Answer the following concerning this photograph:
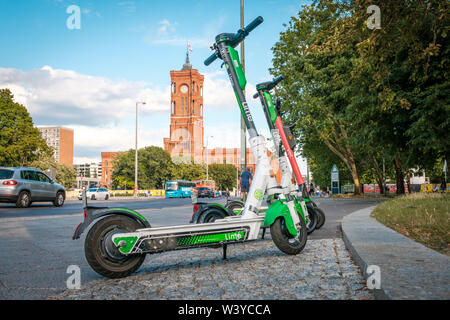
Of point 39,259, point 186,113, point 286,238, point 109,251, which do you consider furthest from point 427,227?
point 186,113

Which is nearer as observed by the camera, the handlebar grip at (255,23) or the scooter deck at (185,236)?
the scooter deck at (185,236)

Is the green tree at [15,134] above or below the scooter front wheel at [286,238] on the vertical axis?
above

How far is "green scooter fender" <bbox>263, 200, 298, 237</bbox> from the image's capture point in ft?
16.4

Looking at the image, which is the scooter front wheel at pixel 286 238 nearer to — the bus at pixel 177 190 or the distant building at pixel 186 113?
the bus at pixel 177 190

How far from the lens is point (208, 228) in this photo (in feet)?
14.5

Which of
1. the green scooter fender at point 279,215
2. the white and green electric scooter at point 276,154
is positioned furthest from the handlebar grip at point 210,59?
the green scooter fender at point 279,215

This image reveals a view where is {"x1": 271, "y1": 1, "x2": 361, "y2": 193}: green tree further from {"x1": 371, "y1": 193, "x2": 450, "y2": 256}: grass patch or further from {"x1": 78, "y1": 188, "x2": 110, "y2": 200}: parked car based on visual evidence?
{"x1": 78, "y1": 188, "x2": 110, "y2": 200}: parked car

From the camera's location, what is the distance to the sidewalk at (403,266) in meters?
2.70

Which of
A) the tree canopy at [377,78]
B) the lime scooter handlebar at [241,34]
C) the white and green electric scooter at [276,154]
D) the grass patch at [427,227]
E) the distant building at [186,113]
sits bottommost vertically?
the grass patch at [427,227]

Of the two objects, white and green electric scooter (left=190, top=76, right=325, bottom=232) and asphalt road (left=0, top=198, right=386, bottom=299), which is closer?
asphalt road (left=0, top=198, right=386, bottom=299)

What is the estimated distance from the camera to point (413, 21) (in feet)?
22.7

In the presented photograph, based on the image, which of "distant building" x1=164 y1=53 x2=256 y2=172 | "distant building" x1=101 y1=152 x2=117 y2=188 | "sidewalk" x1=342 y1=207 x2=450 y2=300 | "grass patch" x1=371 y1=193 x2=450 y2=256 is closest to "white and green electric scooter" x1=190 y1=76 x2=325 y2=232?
"sidewalk" x1=342 y1=207 x2=450 y2=300

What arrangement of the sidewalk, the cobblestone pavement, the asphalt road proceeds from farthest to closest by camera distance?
the asphalt road < the cobblestone pavement < the sidewalk
